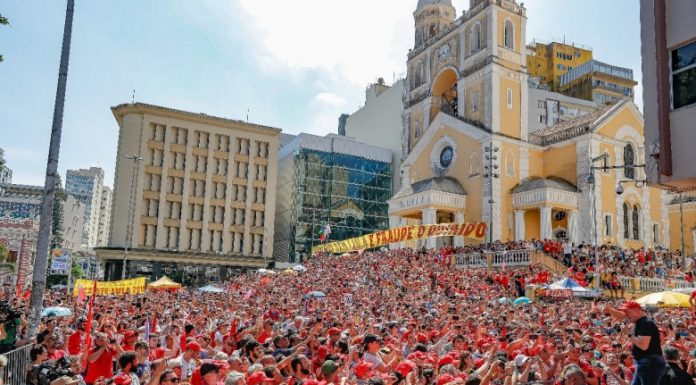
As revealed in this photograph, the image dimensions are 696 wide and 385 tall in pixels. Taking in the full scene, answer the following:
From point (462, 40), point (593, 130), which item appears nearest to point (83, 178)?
point (462, 40)

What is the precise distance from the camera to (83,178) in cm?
15162

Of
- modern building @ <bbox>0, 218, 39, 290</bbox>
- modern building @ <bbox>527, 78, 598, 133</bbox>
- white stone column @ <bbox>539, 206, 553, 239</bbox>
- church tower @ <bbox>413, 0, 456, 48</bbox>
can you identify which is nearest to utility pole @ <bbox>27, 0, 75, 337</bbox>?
white stone column @ <bbox>539, 206, 553, 239</bbox>

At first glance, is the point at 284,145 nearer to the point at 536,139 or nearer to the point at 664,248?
the point at 536,139

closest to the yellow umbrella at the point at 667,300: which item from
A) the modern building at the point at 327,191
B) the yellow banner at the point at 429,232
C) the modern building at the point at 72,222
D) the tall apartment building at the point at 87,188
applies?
the yellow banner at the point at 429,232

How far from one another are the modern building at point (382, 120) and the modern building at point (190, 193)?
13983 millimetres

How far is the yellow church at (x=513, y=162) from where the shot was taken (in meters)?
41.7

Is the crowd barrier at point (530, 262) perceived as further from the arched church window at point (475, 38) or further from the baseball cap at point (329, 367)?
the baseball cap at point (329, 367)

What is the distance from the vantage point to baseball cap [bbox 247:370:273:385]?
6.64 m

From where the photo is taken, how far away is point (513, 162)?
4425 cm

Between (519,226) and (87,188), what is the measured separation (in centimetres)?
13524

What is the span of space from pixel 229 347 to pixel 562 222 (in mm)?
35480

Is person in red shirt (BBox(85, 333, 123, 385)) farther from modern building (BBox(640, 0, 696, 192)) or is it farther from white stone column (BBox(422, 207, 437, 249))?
white stone column (BBox(422, 207, 437, 249))

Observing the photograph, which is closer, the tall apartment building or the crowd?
the crowd

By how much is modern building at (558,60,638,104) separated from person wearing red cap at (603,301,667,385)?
73.7 metres
